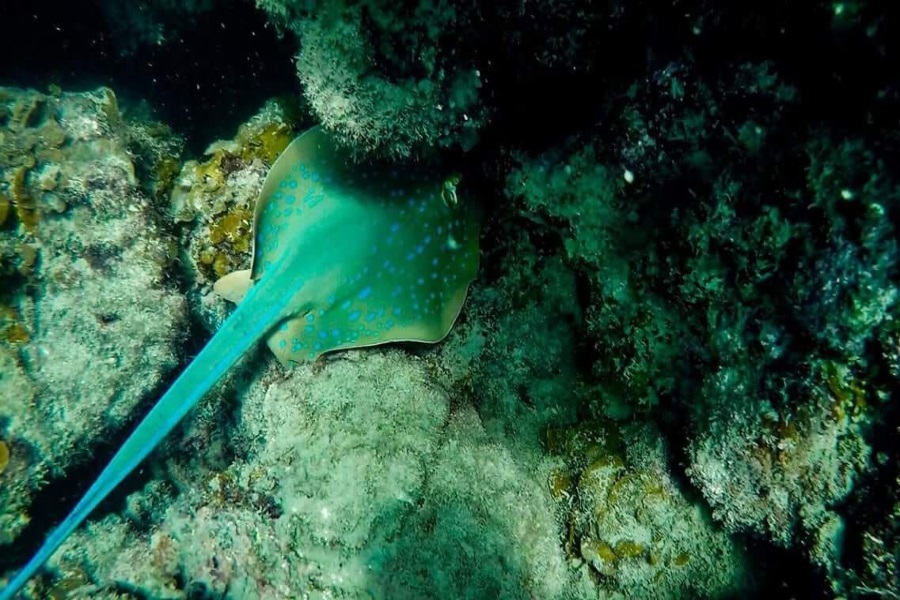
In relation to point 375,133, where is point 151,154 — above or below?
above

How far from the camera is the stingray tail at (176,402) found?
3.07 m

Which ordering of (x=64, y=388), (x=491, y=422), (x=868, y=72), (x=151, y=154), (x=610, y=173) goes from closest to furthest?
(x=868, y=72) < (x=610, y=173) < (x=491, y=422) < (x=64, y=388) < (x=151, y=154)

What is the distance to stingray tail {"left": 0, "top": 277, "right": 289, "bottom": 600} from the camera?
307 cm

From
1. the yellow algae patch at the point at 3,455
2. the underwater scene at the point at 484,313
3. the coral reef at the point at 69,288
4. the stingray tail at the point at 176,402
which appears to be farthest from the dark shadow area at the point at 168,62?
the yellow algae patch at the point at 3,455

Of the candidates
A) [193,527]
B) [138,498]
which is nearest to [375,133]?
[193,527]

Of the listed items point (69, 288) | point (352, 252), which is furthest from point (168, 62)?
point (352, 252)

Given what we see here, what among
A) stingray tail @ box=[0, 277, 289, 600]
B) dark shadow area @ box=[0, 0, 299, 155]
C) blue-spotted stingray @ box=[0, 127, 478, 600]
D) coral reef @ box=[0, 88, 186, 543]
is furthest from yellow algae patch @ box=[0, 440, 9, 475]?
dark shadow area @ box=[0, 0, 299, 155]

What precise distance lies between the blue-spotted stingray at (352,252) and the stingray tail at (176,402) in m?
0.17

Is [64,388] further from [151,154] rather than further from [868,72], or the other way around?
[868,72]

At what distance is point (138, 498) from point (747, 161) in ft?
22.4

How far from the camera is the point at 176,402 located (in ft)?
10.6

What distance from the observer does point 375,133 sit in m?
3.04

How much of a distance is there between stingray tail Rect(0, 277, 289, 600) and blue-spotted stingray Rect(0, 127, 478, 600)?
0.17 meters

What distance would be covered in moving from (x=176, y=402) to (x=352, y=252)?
5.38 feet
